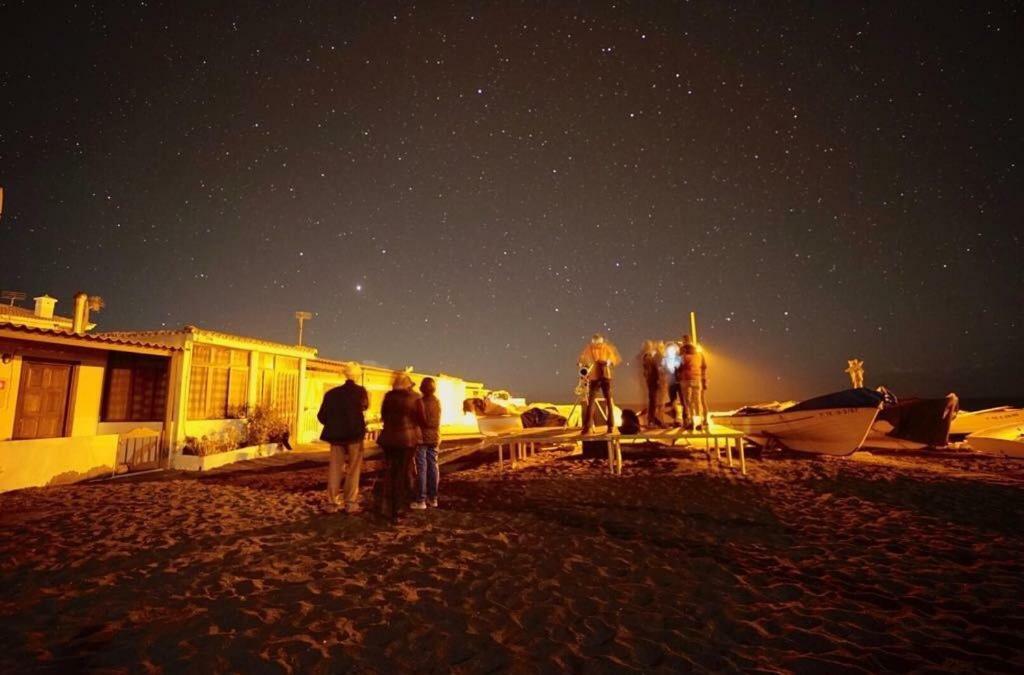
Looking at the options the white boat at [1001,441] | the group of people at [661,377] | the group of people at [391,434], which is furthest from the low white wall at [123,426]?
the white boat at [1001,441]

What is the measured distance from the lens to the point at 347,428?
6883 millimetres

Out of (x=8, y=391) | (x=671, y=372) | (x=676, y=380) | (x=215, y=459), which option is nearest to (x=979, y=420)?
(x=671, y=372)

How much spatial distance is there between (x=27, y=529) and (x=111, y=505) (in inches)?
60.4

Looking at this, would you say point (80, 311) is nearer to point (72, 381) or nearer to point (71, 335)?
point (72, 381)

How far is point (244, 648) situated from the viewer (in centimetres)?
330

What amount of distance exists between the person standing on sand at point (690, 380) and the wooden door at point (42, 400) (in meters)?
14.7

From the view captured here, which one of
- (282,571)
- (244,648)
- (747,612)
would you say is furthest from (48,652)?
(747,612)

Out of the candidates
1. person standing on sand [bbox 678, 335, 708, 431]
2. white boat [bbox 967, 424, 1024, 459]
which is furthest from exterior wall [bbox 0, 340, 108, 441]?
white boat [bbox 967, 424, 1024, 459]

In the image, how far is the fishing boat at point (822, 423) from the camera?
12047 millimetres

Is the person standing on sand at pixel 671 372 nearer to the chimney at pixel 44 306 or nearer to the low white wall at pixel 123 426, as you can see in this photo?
the low white wall at pixel 123 426

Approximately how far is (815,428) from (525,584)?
11.9 meters

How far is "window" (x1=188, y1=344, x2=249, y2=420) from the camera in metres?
Result: 13.6

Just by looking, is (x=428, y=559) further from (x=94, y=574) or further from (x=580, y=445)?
(x=580, y=445)

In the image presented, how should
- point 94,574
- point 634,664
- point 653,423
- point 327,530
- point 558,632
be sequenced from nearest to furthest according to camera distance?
point 634,664, point 558,632, point 94,574, point 327,530, point 653,423
